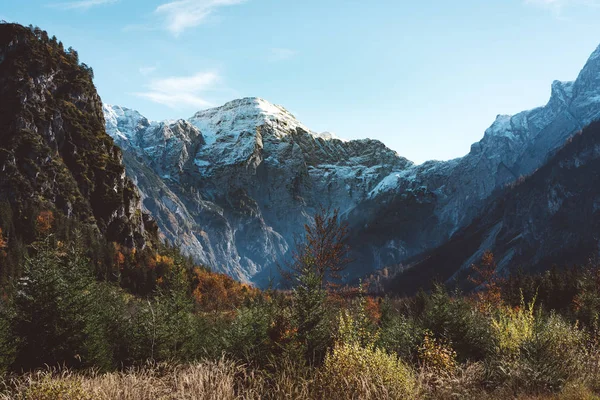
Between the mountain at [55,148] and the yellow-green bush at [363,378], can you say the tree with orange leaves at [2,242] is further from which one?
the yellow-green bush at [363,378]

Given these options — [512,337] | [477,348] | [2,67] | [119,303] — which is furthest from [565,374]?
[2,67]

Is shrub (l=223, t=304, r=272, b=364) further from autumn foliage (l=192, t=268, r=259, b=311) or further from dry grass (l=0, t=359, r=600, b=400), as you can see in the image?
autumn foliage (l=192, t=268, r=259, b=311)

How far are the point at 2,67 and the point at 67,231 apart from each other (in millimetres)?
85366

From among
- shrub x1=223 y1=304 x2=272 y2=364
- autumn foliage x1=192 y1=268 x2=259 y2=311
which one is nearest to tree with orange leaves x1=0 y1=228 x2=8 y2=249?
autumn foliage x1=192 y1=268 x2=259 y2=311

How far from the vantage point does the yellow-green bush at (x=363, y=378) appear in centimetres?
878

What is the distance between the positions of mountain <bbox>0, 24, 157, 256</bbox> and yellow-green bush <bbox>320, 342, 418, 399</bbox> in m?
137

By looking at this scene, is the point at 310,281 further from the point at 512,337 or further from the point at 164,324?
the point at 164,324

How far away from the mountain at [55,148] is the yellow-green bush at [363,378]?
451 feet

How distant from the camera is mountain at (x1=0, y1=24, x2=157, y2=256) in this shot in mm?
138125

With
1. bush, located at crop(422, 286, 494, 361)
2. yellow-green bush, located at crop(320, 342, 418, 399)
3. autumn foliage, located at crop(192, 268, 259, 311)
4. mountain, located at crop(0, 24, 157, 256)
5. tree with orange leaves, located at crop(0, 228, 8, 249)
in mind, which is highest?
mountain, located at crop(0, 24, 157, 256)

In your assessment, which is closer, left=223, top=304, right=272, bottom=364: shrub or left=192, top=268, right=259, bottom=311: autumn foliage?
left=223, top=304, right=272, bottom=364: shrub

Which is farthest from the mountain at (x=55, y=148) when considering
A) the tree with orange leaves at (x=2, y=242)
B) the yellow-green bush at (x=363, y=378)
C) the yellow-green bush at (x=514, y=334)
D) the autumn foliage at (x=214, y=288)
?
the yellow-green bush at (x=363, y=378)

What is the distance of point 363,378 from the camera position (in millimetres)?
8977

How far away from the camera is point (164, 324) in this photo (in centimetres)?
2275
